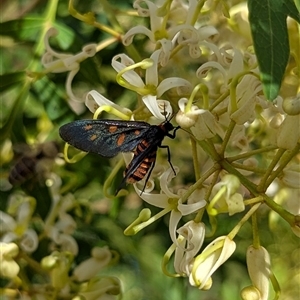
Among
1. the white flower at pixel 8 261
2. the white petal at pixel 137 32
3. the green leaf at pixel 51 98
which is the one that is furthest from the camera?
the green leaf at pixel 51 98

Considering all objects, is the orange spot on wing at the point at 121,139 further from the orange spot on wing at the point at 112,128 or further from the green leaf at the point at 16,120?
the green leaf at the point at 16,120

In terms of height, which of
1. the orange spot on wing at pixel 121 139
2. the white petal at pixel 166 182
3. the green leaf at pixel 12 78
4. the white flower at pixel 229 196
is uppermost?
the white flower at pixel 229 196

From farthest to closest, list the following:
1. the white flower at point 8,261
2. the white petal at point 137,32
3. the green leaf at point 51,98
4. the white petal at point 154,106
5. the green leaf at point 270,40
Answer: the green leaf at point 51,98
the white flower at point 8,261
the white petal at point 137,32
the white petal at point 154,106
the green leaf at point 270,40

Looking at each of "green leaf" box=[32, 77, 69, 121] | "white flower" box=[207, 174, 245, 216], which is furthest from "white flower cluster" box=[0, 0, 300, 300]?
"green leaf" box=[32, 77, 69, 121]

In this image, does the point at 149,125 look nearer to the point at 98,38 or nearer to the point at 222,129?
the point at 222,129

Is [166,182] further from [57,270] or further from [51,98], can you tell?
[51,98]

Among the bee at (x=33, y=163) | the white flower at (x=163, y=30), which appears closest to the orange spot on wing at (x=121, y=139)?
the white flower at (x=163, y=30)
